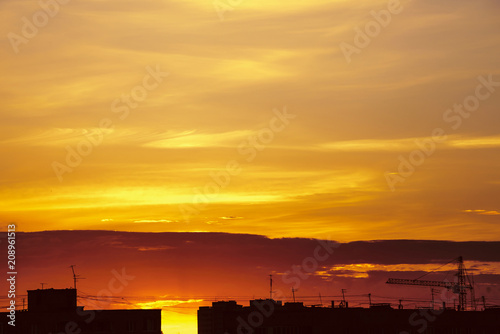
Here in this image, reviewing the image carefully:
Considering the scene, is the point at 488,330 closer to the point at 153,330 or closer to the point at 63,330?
the point at 153,330

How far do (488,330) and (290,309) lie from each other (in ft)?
116

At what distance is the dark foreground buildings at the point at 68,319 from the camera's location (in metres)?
144

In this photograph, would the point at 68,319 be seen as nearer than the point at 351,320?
Yes

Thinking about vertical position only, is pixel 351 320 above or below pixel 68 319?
below

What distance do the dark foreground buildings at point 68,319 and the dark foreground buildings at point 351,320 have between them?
14.8 m

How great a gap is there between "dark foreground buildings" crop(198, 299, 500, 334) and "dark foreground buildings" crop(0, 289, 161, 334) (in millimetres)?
14827

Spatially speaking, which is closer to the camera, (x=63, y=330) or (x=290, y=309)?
(x=63, y=330)

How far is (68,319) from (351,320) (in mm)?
48366

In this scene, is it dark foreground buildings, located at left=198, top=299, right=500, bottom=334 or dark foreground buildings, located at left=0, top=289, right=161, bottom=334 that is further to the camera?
dark foreground buildings, located at left=198, top=299, right=500, bottom=334

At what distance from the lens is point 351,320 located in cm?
15350

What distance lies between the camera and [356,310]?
154750mm

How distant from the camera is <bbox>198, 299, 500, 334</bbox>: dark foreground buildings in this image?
150 meters

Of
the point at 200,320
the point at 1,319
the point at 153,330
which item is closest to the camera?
the point at 1,319

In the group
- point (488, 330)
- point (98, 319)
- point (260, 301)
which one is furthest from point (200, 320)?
point (488, 330)
